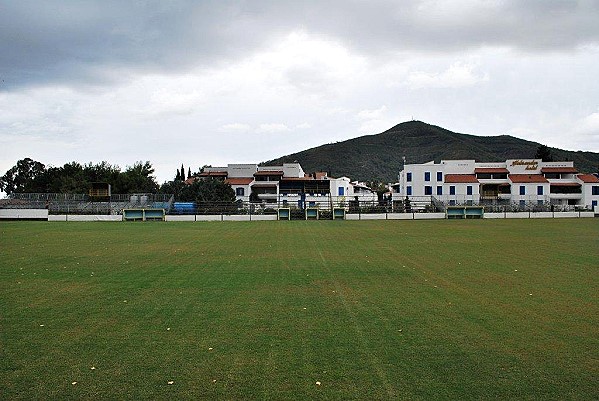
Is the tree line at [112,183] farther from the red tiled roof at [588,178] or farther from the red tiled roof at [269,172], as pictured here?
the red tiled roof at [588,178]

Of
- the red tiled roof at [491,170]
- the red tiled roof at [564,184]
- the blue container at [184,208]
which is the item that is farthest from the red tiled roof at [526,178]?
the blue container at [184,208]

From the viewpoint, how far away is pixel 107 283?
12523 mm

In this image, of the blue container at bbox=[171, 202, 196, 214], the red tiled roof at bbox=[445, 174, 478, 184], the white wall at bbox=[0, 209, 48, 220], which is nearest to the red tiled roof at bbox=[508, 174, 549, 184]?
the red tiled roof at bbox=[445, 174, 478, 184]

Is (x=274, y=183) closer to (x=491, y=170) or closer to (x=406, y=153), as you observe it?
(x=491, y=170)

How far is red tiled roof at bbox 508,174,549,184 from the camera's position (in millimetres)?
82812

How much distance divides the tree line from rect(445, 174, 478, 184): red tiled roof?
34.3 metres

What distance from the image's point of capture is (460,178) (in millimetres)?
83125

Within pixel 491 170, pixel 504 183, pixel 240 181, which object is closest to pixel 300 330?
pixel 240 181

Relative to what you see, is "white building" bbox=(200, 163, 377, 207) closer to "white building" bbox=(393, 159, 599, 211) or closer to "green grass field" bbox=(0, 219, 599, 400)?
"white building" bbox=(393, 159, 599, 211)

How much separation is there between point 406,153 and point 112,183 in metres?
114

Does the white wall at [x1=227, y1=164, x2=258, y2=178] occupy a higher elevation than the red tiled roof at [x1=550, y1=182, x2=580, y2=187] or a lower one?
higher

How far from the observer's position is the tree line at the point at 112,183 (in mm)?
70312

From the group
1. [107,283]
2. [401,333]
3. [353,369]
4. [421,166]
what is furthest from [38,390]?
[421,166]

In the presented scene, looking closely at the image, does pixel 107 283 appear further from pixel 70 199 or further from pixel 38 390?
pixel 70 199
